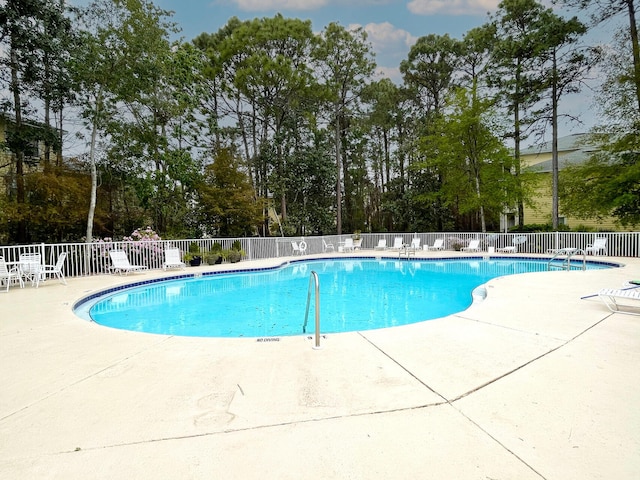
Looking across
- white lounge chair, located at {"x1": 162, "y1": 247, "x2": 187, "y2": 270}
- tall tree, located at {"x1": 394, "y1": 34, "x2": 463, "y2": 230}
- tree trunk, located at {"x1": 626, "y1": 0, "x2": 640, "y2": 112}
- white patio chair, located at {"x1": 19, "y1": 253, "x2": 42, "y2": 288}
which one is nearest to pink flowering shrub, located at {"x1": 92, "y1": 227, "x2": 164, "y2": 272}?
white lounge chair, located at {"x1": 162, "y1": 247, "x2": 187, "y2": 270}

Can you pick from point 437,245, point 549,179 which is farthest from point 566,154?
point 437,245

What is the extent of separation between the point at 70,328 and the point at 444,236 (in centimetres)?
1660

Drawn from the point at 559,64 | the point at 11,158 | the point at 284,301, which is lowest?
the point at 284,301

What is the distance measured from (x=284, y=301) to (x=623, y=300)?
5952 millimetres

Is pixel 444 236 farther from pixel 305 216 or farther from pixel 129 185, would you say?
pixel 129 185

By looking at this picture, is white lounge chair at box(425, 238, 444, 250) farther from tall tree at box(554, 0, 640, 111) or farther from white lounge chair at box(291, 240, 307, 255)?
tall tree at box(554, 0, 640, 111)

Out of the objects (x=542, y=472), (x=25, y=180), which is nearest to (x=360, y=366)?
(x=542, y=472)

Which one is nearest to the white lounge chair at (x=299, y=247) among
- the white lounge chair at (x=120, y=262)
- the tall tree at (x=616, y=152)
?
the white lounge chair at (x=120, y=262)

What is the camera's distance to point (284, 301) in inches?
294

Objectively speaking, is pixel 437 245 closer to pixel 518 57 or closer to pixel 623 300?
pixel 518 57

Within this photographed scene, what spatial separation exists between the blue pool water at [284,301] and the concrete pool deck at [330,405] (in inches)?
72.5

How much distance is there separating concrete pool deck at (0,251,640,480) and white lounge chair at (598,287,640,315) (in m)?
0.48

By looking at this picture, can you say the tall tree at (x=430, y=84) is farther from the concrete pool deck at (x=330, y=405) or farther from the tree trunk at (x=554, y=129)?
the concrete pool deck at (x=330, y=405)

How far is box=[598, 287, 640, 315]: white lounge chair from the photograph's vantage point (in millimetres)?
4365
